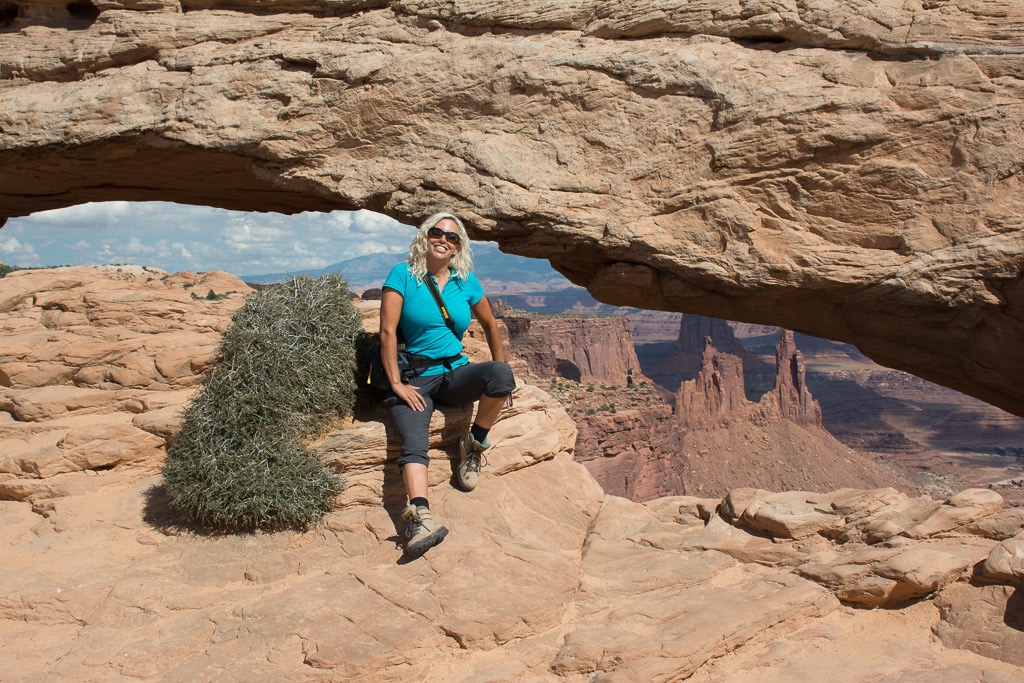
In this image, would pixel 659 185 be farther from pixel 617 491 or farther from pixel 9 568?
pixel 617 491

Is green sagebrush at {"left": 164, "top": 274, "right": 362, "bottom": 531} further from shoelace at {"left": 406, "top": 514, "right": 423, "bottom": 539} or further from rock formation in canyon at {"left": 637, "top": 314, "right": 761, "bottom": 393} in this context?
rock formation in canyon at {"left": 637, "top": 314, "right": 761, "bottom": 393}

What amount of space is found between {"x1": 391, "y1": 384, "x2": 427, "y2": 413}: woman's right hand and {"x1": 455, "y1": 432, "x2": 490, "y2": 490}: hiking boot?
70 centimetres

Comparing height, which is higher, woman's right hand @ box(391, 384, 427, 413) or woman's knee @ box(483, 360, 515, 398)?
woman's knee @ box(483, 360, 515, 398)

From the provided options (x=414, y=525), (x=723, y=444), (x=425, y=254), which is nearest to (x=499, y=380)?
(x=425, y=254)

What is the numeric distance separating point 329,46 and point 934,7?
6.41 m

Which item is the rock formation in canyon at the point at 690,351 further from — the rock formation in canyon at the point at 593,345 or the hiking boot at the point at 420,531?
the hiking boot at the point at 420,531

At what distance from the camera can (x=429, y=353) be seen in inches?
243

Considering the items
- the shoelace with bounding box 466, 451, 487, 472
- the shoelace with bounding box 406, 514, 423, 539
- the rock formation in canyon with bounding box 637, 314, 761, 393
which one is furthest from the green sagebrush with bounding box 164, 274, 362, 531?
the rock formation in canyon with bounding box 637, 314, 761, 393

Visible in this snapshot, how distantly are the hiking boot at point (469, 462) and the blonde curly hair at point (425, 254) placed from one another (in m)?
1.44

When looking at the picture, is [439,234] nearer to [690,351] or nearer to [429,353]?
[429,353]

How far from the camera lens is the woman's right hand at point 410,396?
5930mm

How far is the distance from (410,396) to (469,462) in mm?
992

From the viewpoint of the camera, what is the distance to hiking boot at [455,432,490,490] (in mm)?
6562

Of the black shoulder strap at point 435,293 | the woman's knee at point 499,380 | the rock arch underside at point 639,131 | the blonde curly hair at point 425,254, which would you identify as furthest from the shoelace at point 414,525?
the rock arch underside at point 639,131
